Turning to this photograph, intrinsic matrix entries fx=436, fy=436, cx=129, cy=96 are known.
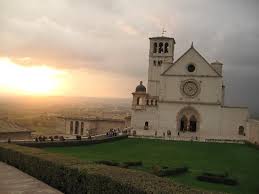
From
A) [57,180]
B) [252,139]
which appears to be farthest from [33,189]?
[252,139]

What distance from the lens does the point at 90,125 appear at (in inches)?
2259

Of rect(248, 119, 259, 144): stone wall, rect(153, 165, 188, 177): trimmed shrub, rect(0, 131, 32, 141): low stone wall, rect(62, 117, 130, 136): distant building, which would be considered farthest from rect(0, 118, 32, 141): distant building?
rect(248, 119, 259, 144): stone wall

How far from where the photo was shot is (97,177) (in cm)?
1627

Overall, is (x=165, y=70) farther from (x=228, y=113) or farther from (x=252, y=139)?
(x=252, y=139)

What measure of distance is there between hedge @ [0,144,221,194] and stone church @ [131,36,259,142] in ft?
95.9

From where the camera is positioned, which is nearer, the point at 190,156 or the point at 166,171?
the point at 166,171

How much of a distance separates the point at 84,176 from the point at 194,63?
37.4 metres

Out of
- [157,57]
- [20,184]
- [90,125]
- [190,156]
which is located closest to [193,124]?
[157,57]

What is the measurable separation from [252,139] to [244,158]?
1197cm

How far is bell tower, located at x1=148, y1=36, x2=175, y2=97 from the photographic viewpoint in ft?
187

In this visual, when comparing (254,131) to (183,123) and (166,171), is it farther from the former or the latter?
(166,171)

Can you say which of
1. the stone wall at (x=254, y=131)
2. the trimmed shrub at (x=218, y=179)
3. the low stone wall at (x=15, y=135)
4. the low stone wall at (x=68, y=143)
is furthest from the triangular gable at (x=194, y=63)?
the trimmed shrub at (x=218, y=179)

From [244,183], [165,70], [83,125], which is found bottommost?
[244,183]

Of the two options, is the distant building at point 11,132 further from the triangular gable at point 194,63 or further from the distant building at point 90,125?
the triangular gable at point 194,63
